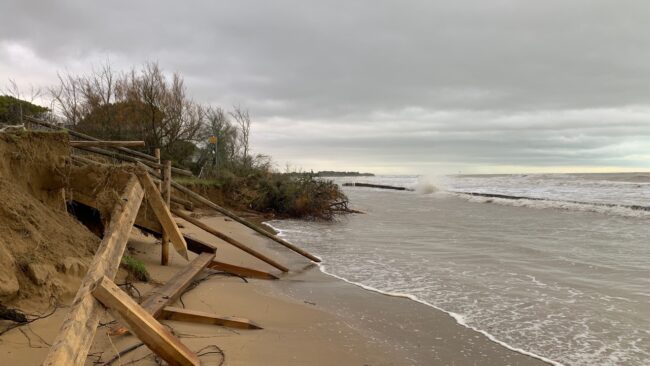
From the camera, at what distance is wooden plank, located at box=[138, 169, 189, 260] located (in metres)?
5.47

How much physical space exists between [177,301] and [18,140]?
306cm

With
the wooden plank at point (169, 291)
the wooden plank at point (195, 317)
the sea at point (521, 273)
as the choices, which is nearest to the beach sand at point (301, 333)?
the wooden plank at point (195, 317)

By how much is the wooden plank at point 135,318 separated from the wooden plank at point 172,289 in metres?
1.47

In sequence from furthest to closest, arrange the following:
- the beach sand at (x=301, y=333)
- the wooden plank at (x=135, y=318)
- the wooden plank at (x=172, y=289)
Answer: the wooden plank at (x=172, y=289)
the beach sand at (x=301, y=333)
the wooden plank at (x=135, y=318)

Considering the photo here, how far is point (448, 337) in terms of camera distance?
5512 millimetres

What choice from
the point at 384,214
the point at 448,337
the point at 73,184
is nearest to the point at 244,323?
the point at 448,337

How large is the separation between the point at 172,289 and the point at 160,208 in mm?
1017

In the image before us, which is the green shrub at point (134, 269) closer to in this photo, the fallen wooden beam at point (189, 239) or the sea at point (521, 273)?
the fallen wooden beam at point (189, 239)

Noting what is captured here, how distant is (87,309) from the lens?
301cm

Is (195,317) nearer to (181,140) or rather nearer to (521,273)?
(521,273)

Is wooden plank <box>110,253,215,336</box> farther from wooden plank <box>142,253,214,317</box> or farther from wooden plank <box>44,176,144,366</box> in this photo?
wooden plank <box>44,176,144,366</box>

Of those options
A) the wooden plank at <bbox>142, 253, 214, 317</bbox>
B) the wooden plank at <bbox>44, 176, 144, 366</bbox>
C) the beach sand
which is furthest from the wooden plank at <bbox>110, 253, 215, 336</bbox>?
the wooden plank at <bbox>44, 176, 144, 366</bbox>

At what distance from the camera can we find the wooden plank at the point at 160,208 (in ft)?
18.0

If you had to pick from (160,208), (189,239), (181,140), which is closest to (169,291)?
(160,208)
